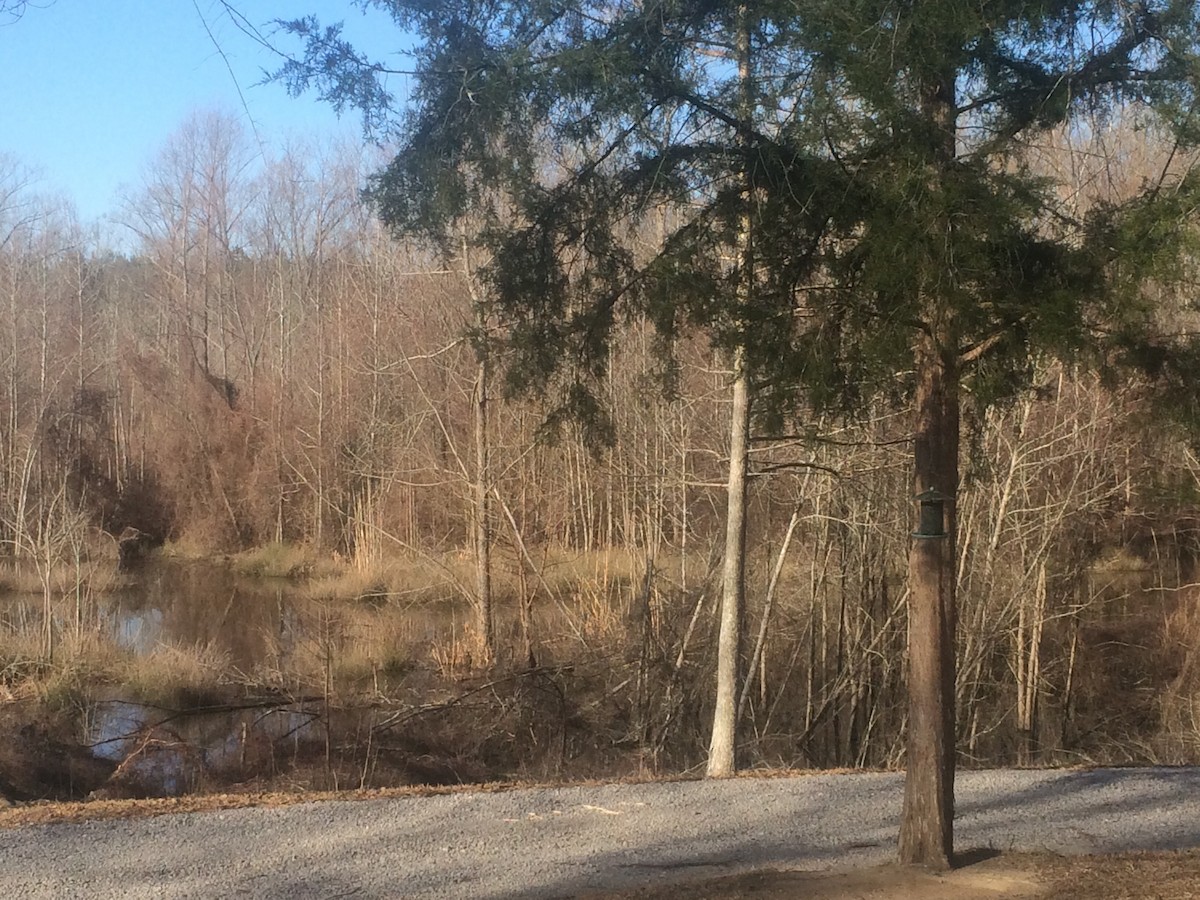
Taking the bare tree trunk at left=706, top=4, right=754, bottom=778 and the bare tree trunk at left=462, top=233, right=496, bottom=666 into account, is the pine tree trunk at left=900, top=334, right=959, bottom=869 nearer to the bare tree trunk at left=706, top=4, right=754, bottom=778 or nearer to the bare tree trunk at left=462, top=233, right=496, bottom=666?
the bare tree trunk at left=706, top=4, right=754, bottom=778

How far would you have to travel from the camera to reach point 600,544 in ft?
62.9

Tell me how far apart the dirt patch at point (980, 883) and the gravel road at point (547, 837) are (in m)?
0.48

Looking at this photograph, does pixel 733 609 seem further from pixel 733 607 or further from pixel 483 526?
pixel 483 526

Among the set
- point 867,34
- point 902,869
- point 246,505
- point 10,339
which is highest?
point 10,339

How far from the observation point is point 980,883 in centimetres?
509

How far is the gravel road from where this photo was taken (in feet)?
18.7

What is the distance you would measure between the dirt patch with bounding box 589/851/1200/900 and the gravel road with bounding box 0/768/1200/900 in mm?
477

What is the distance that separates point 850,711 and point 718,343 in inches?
400

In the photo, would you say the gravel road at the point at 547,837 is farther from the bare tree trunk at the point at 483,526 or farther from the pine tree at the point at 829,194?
the bare tree trunk at the point at 483,526

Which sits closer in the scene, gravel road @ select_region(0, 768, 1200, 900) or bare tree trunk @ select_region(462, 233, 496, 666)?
gravel road @ select_region(0, 768, 1200, 900)

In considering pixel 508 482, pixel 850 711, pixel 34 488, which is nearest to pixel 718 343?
pixel 850 711

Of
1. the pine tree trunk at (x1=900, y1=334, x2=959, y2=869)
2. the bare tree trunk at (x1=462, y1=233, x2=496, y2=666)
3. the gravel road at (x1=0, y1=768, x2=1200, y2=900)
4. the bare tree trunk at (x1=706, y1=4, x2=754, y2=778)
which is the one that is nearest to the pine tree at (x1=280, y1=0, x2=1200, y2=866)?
the pine tree trunk at (x1=900, y1=334, x2=959, y2=869)

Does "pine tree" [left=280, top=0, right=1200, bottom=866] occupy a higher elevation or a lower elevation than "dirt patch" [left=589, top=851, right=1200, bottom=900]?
higher

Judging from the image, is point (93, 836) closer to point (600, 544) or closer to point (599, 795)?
point (599, 795)
